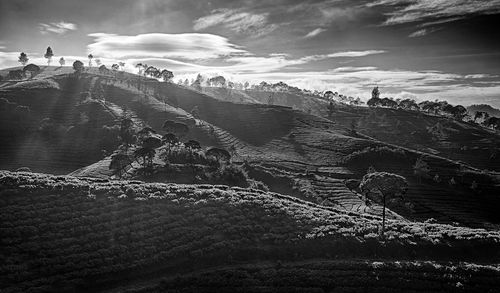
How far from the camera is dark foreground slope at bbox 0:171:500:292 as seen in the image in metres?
32.2

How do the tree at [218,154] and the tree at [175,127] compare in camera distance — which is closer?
the tree at [218,154]

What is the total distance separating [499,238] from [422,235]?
325 inches

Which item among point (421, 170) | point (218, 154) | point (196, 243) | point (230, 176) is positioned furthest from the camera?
point (421, 170)

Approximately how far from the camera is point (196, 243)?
37.6 meters

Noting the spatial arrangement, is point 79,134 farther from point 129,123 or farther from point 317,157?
point 317,157

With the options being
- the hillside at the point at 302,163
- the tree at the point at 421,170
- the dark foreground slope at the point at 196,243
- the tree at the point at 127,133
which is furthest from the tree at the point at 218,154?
the dark foreground slope at the point at 196,243

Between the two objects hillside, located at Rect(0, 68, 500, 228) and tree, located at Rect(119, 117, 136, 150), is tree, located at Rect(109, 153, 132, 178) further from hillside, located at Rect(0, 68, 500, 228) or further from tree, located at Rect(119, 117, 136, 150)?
tree, located at Rect(119, 117, 136, 150)

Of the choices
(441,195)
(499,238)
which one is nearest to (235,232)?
(499,238)

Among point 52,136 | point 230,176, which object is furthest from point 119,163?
point 52,136

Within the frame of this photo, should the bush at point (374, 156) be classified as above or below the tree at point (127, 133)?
below

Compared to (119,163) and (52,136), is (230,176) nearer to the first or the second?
(119,163)

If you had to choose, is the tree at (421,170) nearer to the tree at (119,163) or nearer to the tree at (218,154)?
the tree at (218,154)

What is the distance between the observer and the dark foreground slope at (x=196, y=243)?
3216cm

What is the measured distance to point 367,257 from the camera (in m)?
36.9
